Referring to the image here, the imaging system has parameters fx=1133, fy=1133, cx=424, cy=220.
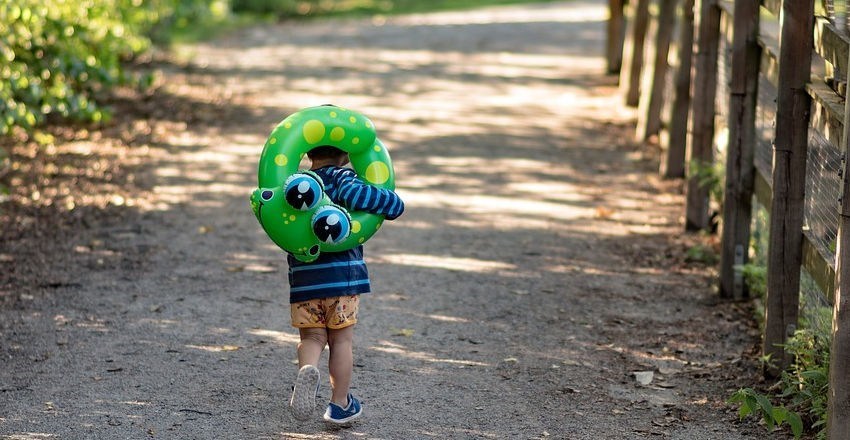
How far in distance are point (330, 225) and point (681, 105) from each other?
5224 millimetres

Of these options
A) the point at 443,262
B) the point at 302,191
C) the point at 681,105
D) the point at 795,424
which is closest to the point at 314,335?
the point at 302,191

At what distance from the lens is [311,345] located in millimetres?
4684

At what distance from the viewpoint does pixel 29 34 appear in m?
8.09

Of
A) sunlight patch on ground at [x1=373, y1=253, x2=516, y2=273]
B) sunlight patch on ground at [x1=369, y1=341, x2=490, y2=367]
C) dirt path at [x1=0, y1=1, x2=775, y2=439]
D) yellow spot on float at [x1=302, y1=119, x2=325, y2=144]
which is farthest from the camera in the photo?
sunlight patch on ground at [x1=373, y1=253, x2=516, y2=273]

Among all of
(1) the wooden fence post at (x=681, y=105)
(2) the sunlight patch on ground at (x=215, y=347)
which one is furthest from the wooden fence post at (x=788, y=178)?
(1) the wooden fence post at (x=681, y=105)

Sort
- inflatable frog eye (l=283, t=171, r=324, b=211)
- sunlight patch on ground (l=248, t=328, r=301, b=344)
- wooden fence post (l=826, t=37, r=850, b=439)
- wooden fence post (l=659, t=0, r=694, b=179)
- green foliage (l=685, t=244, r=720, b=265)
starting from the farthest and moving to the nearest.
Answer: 1. wooden fence post (l=659, t=0, r=694, b=179)
2. green foliage (l=685, t=244, r=720, b=265)
3. sunlight patch on ground (l=248, t=328, r=301, b=344)
4. inflatable frog eye (l=283, t=171, r=324, b=211)
5. wooden fence post (l=826, t=37, r=850, b=439)

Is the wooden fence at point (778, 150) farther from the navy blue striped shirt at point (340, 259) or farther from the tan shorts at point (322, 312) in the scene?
the tan shorts at point (322, 312)

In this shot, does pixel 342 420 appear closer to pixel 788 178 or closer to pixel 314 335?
pixel 314 335

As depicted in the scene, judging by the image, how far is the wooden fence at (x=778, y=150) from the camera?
15.0 ft

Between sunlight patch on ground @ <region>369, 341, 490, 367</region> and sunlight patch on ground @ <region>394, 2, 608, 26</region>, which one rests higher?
sunlight patch on ground @ <region>394, 2, 608, 26</region>

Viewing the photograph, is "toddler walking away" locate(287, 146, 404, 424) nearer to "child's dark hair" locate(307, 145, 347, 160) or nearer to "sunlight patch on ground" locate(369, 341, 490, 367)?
"child's dark hair" locate(307, 145, 347, 160)

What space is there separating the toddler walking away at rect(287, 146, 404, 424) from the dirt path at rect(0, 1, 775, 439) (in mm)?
337

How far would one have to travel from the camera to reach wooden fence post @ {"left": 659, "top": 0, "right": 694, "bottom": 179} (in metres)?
8.58

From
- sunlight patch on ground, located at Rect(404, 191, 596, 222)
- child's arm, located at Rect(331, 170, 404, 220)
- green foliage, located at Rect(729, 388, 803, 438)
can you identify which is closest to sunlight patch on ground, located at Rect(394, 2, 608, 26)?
sunlight patch on ground, located at Rect(404, 191, 596, 222)
